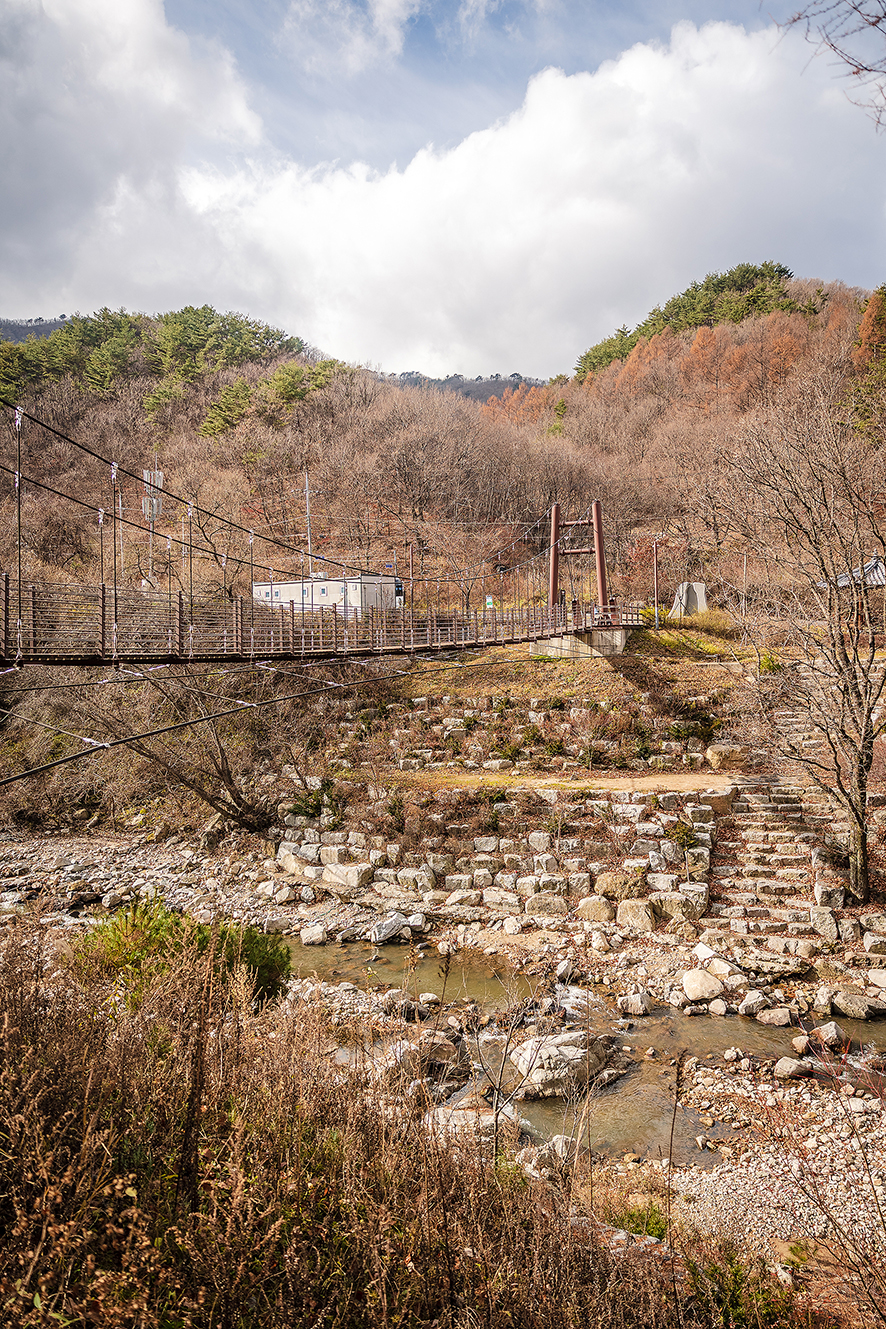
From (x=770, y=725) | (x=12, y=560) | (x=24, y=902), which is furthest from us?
(x=12, y=560)

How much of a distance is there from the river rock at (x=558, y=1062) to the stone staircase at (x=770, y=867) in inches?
117

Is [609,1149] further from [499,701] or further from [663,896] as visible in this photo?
[499,701]

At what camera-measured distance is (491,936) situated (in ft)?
27.5

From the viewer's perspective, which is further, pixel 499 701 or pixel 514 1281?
pixel 499 701

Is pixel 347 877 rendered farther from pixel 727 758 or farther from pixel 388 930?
pixel 727 758

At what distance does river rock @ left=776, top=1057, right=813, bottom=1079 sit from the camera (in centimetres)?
545

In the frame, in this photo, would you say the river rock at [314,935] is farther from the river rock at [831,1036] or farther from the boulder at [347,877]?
the river rock at [831,1036]

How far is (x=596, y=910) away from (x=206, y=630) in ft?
30.7

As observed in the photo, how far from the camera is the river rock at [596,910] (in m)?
8.54

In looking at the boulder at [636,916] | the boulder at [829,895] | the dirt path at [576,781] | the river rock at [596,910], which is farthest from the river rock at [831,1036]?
the dirt path at [576,781]

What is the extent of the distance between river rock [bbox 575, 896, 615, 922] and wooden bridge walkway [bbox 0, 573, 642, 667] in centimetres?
483

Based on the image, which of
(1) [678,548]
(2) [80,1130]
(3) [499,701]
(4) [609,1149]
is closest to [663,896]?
(4) [609,1149]

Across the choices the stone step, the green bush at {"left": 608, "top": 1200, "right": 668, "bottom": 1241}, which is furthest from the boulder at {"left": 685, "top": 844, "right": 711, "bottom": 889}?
the green bush at {"left": 608, "top": 1200, "right": 668, "bottom": 1241}

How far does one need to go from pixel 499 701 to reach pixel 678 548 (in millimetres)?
10258
